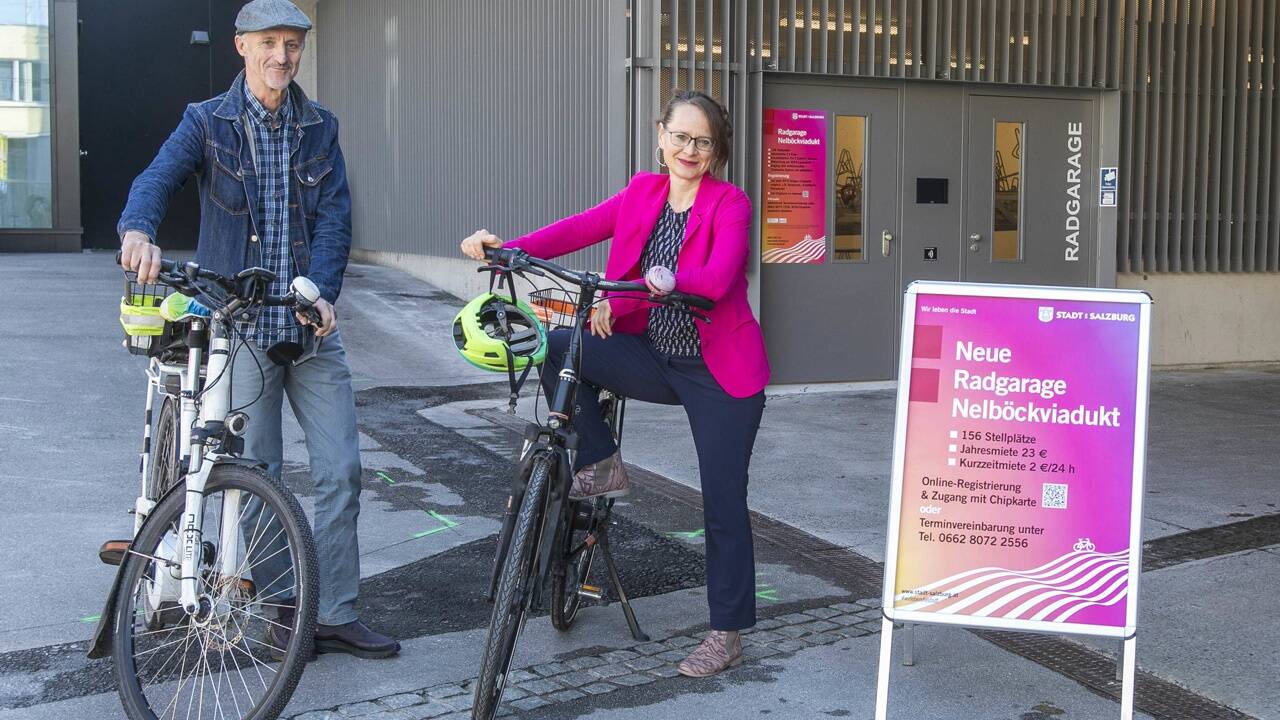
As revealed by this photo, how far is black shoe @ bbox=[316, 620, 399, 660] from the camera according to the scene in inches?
168

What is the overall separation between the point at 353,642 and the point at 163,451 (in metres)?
0.91

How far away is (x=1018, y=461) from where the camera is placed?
12.4 feet

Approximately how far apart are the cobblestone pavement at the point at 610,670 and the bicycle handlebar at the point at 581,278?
3.94 feet

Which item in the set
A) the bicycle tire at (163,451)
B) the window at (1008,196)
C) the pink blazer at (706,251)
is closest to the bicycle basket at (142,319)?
the bicycle tire at (163,451)

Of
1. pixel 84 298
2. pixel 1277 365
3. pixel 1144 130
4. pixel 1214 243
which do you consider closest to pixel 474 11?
pixel 84 298

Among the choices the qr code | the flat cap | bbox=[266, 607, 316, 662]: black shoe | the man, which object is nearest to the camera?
bbox=[266, 607, 316, 662]: black shoe

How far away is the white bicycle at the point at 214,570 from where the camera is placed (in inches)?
139

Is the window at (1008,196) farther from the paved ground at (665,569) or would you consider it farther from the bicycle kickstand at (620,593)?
the bicycle kickstand at (620,593)

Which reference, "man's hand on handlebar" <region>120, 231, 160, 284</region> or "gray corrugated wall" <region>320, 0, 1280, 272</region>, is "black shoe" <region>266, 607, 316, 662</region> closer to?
"man's hand on handlebar" <region>120, 231, 160, 284</region>

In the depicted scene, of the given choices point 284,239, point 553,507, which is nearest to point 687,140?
point 553,507

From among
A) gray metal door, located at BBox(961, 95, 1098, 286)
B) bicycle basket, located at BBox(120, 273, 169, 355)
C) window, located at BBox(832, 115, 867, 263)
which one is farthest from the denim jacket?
gray metal door, located at BBox(961, 95, 1098, 286)

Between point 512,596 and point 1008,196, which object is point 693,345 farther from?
point 1008,196

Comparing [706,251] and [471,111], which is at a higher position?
[471,111]

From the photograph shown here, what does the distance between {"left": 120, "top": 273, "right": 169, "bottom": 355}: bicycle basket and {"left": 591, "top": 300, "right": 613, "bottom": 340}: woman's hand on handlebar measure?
140 cm
